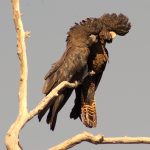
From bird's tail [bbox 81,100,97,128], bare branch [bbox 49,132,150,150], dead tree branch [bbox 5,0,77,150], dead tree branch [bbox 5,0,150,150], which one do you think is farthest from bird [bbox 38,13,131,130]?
bare branch [bbox 49,132,150,150]

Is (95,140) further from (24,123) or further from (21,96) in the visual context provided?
(21,96)

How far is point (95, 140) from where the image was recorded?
6.57m

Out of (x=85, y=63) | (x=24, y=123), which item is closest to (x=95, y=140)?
(x=24, y=123)

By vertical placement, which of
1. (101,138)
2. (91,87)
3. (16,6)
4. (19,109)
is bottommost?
(101,138)

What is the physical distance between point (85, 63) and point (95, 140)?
298 centimetres

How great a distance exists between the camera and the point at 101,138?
6.53m

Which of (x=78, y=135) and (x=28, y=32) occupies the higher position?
(x=28, y=32)

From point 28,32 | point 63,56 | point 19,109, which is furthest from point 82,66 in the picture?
point 19,109

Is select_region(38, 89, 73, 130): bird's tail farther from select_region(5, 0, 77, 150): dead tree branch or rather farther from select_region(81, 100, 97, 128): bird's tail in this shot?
select_region(5, 0, 77, 150): dead tree branch

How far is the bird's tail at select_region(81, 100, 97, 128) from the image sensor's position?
8.81 m

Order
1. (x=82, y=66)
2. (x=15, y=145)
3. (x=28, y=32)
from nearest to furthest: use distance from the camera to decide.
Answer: (x=15, y=145)
(x=28, y=32)
(x=82, y=66)

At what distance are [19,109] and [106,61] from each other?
3.20 meters

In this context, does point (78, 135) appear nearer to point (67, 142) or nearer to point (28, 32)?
point (67, 142)

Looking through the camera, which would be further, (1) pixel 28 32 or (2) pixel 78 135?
(1) pixel 28 32
